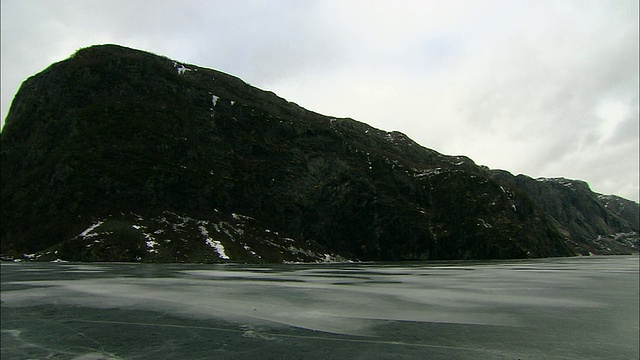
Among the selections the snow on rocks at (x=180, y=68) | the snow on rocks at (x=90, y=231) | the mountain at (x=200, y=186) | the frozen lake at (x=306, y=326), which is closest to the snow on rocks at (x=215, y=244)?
the mountain at (x=200, y=186)

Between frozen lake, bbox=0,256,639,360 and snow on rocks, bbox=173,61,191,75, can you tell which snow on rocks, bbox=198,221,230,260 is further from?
snow on rocks, bbox=173,61,191,75

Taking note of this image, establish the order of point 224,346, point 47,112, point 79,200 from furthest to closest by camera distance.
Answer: point 47,112 → point 79,200 → point 224,346

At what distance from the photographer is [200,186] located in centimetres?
10506

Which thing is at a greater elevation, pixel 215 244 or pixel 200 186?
pixel 200 186

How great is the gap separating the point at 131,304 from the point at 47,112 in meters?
119

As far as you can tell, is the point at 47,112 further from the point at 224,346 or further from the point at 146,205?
the point at 224,346

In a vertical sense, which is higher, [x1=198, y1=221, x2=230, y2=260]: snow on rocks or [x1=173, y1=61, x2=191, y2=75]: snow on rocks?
[x1=173, y1=61, x2=191, y2=75]: snow on rocks

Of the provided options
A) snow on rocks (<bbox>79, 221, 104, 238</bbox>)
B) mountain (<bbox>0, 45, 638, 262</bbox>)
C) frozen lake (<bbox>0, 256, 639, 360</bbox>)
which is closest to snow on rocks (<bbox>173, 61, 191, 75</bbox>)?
mountain (<bbox>0, 45, 638, 262</bbox>)

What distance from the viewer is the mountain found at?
85.2 m

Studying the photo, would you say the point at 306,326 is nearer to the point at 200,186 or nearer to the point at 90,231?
the point at 90,231

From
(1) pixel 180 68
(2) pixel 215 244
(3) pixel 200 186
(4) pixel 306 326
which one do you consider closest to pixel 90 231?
(2) pixel 215 244

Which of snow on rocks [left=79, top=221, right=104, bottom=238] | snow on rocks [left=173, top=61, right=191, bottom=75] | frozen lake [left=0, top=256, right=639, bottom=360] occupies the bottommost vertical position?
frozen lake [left=0, top=256, right=639, bottom=360]

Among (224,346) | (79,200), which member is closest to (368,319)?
(224,346)

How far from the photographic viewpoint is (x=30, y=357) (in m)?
9.20
